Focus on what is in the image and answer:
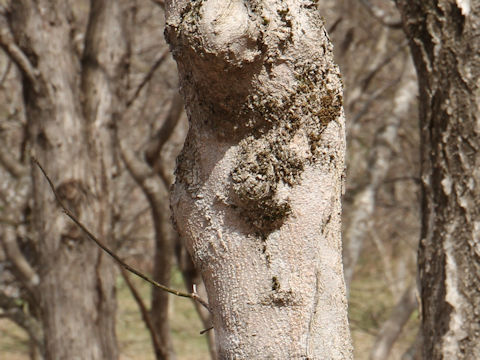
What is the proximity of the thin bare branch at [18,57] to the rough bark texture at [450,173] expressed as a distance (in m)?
2.20

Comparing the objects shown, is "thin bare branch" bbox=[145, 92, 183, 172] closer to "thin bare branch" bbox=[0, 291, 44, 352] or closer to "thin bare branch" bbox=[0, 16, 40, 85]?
"thin bare branch" bbox=[0, 16, 40, 85]

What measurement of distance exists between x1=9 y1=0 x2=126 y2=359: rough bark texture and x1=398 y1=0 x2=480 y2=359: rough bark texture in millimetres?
2037

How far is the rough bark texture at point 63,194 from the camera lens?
12.1 feet

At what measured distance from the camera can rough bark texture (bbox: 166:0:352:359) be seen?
1115 mm

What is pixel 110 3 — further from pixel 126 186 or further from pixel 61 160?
pixel 126 186

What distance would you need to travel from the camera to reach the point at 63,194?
370 centimetres

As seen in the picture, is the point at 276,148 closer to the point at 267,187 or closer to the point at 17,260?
the point at 267,187

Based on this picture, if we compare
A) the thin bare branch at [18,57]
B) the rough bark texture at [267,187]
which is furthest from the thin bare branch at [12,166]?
the rough bark texture at [267,187]

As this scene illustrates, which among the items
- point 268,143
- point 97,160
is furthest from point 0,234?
point 268,143

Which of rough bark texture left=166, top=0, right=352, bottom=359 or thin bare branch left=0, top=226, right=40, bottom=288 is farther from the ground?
thin bare branch left=0, top=226, right=40, bottom=288

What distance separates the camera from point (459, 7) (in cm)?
213

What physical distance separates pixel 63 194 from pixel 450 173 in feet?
7.31

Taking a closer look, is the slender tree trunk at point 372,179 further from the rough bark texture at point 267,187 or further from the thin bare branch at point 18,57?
the rough bark texture at point 267,187

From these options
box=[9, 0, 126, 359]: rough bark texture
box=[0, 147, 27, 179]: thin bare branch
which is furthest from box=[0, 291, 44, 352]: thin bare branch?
box=[9, 0, 126, 359]: rough bark texture
